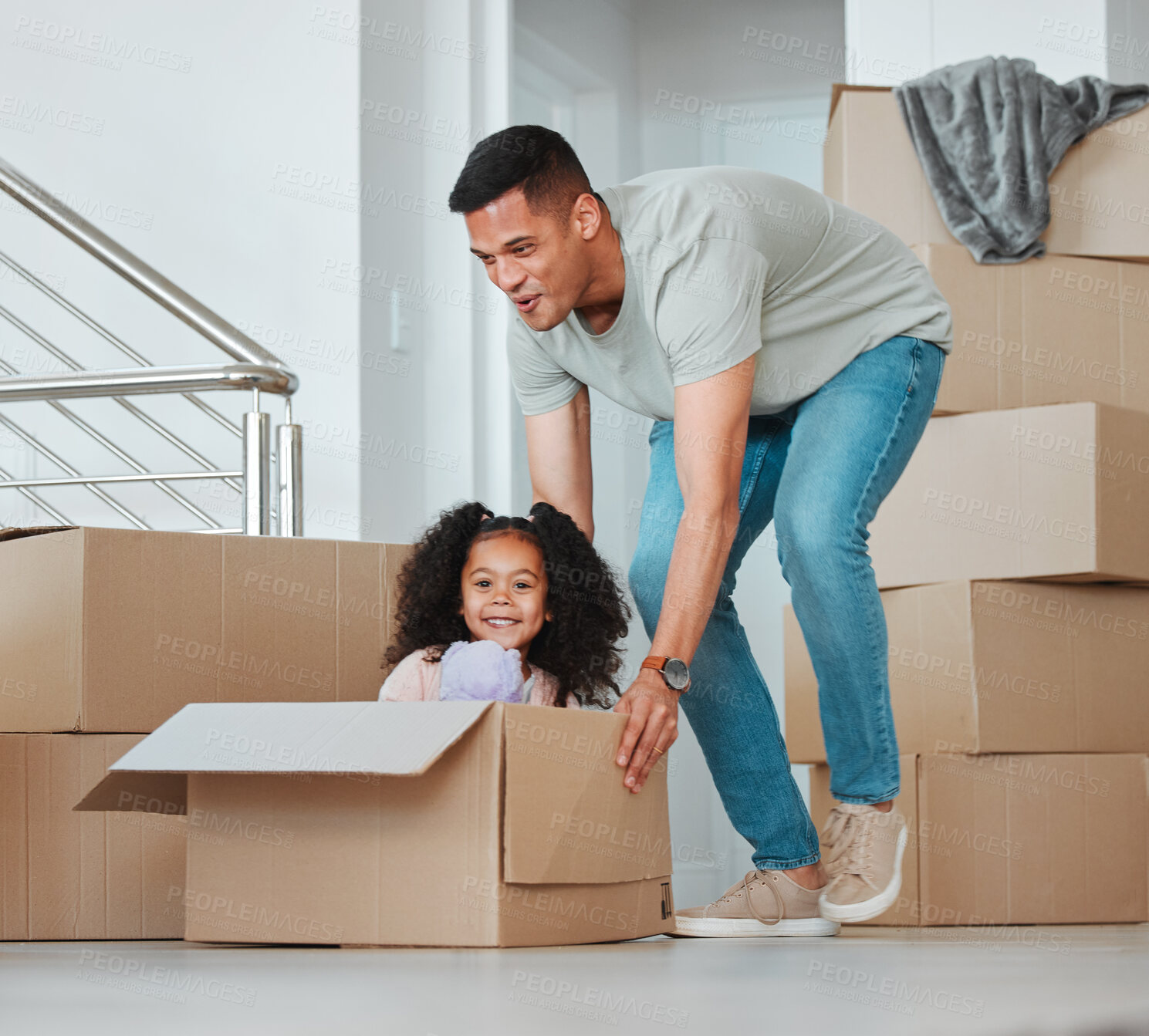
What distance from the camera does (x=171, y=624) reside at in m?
1.41

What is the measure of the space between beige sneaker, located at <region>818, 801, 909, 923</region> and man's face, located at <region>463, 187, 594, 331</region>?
0.57 meters

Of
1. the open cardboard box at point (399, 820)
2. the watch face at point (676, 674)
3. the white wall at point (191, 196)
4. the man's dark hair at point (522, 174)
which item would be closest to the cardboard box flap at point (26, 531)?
the open cardboard box at point (399, 820)

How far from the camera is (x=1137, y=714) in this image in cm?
190

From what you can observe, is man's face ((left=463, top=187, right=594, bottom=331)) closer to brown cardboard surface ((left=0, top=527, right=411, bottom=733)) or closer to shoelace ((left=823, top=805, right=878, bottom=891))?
brown cardboard surface ((left=0, top=527, right=411, bottom=733))

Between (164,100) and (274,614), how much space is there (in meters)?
1.70

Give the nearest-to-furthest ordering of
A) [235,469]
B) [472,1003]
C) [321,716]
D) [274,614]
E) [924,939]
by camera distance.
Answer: [472,1003]
[321,716]
[924,939]
[274,614]
[235,469]

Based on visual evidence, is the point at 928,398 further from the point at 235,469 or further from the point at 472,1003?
the point at 235,469

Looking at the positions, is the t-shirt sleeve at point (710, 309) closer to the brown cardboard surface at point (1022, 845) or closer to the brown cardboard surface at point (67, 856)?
the brown cardboard surface at point (67, 856)

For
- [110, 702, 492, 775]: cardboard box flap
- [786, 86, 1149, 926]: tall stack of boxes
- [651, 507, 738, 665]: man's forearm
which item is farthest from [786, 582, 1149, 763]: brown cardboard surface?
[110, 702, 492, 775]: cardboard box flap

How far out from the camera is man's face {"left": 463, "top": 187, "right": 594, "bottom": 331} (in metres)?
1.26

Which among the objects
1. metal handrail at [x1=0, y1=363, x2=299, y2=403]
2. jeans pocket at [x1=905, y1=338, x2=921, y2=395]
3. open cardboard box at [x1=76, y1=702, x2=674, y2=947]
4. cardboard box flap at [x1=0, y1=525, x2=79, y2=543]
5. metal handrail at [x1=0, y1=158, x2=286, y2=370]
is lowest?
open cardboard box at [x1=76, y1=702, x2=674, y2=947]

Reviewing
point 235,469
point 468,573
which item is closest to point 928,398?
point 468,573

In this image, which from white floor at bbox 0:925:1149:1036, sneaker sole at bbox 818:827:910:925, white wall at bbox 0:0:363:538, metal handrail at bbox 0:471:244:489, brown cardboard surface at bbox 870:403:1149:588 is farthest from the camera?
white wall at bbox 0:0:363:538

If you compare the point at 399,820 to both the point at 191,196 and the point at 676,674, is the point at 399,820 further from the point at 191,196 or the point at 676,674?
the point at 191,196
